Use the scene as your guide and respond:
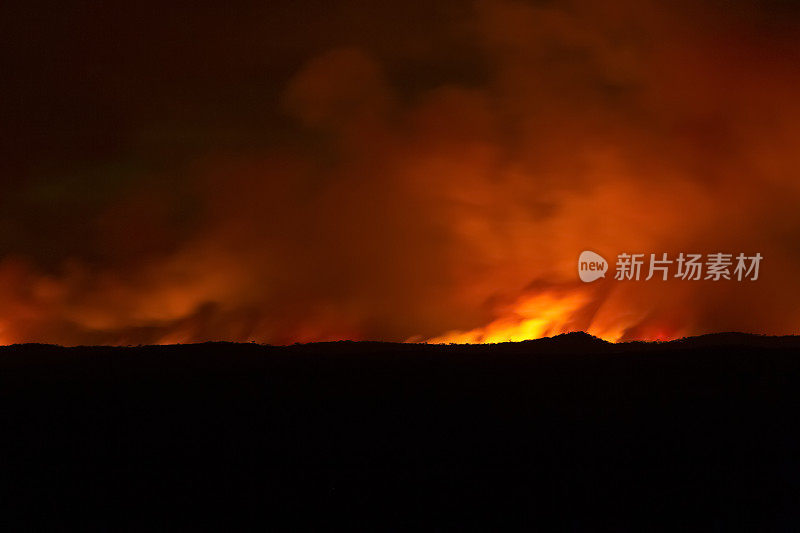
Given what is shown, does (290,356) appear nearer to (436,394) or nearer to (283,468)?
(436,394)

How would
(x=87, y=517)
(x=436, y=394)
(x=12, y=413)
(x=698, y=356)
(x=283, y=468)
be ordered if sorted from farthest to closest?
1. (x=698, y=356)
2. (x=436, y=394)
3. (x=12, y=413)
4. (x=283, y=468)
5. (x=87, y=517)

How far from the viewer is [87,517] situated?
2.60m

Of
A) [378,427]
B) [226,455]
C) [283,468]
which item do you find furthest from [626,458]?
[226,455]

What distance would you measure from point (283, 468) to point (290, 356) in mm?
2217

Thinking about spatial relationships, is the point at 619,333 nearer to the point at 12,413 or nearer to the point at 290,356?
the point at 290,356

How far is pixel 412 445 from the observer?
313 centimetres

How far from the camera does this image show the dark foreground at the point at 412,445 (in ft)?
8.56

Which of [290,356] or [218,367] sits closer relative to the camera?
[218,367]

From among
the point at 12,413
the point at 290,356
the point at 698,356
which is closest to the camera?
the point at 12,413

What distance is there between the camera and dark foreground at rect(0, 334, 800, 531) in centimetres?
261

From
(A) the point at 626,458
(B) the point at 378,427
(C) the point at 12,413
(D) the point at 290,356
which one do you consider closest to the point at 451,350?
(D) the point at 290,356

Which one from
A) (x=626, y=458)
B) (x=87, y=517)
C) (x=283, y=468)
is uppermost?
(x=626, y=458)

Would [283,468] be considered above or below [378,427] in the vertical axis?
below

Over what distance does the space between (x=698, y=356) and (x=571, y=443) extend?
6.21 ft
